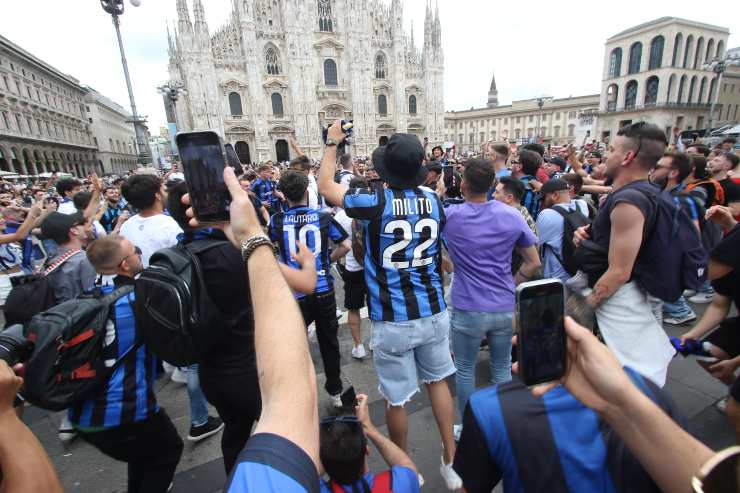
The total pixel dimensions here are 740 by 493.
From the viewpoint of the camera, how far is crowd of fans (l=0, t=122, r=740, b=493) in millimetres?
835

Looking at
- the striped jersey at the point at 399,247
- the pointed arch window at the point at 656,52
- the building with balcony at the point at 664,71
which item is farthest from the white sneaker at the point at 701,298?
the pointed arch window at the point at 656,52

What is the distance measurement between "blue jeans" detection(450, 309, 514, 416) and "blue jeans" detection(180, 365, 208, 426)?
7.10 ft

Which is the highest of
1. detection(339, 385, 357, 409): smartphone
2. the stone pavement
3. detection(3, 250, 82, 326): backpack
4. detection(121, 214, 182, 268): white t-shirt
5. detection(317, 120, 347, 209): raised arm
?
detection(317, 120, 347, 209): raised arm

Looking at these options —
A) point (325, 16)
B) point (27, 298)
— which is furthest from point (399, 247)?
point (325, 16)

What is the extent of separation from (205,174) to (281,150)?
4014cm

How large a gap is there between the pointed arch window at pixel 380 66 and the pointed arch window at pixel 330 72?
5161 millimetres

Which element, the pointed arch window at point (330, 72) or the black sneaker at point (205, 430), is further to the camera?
the pointed arch window at point (330, 72)

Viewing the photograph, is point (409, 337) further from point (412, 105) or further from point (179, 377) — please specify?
point (412, 105)

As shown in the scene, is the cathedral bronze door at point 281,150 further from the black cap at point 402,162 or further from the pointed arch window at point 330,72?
the black cap at point 402,162

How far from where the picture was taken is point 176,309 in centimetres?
165

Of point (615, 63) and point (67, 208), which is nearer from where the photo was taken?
point (67, 208)

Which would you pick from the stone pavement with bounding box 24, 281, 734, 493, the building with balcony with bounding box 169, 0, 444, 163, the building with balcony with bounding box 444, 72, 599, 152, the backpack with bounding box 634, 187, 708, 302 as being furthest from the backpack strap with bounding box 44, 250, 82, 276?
the building with balcony with bounding box 444, 72, 599, 152

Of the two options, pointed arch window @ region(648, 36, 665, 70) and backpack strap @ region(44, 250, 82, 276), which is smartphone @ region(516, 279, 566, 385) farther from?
pointed arch window @ region(648, 36, 665, 70)

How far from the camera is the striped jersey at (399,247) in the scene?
2.26 m
